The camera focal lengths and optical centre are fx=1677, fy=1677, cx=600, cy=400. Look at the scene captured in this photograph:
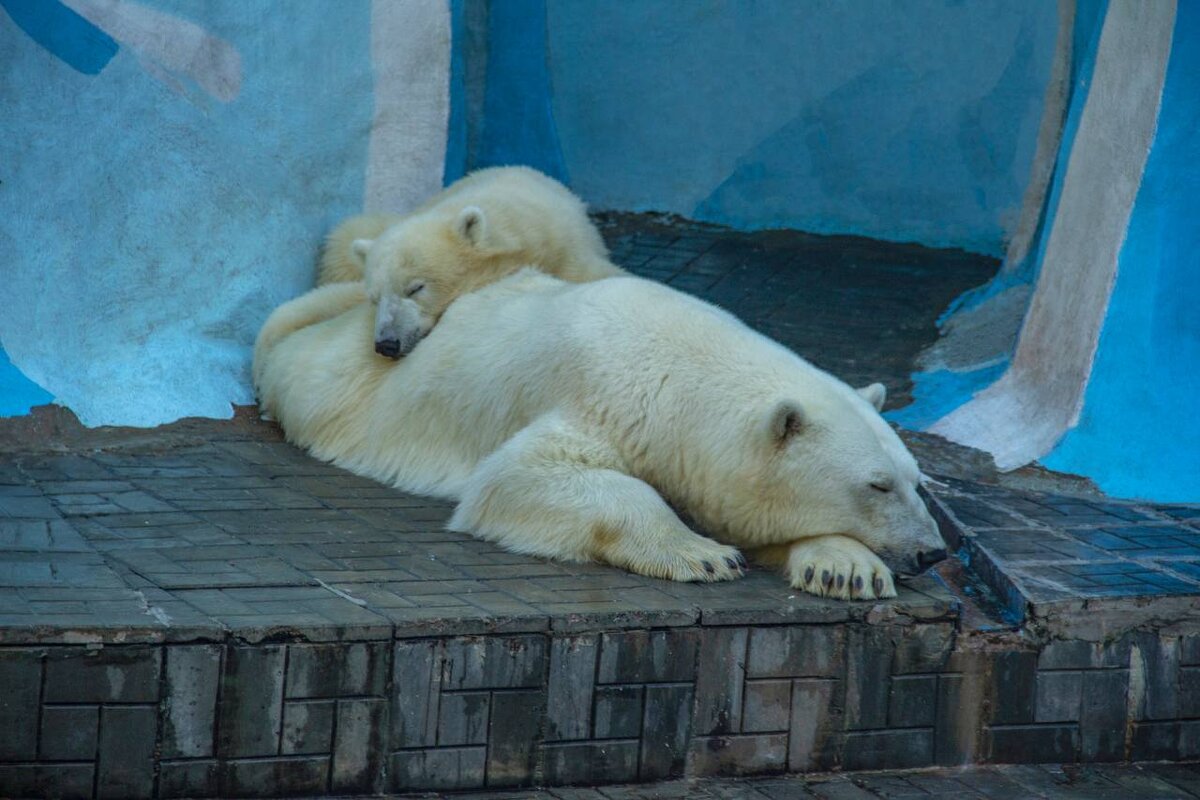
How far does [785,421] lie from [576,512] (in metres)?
0.60

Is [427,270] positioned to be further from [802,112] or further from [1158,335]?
[802,112]

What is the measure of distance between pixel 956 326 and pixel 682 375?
103 inches

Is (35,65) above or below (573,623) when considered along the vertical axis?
above

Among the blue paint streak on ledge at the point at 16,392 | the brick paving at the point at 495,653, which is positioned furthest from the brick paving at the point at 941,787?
the blue paint streak on ledge at the point at 16,392

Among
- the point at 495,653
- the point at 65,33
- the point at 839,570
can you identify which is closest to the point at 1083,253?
the point at 839,570

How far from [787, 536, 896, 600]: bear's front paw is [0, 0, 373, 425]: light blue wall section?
2386 millimetres

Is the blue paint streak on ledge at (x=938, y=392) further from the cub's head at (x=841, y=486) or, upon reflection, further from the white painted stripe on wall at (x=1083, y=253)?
the cub's head at (x=841, y=486)

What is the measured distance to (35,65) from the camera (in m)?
5.59

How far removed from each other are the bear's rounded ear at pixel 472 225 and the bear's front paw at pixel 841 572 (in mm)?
1922

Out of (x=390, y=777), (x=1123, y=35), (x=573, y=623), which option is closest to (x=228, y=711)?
(x=390, y=777)

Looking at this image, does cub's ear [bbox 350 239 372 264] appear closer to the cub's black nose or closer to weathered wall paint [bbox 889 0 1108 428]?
weathered wall paint [bbox 889 0 1108 428]

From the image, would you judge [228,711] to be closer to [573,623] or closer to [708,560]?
[573,623]

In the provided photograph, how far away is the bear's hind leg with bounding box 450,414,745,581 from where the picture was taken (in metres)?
4.34

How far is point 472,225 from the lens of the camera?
5.77 m
